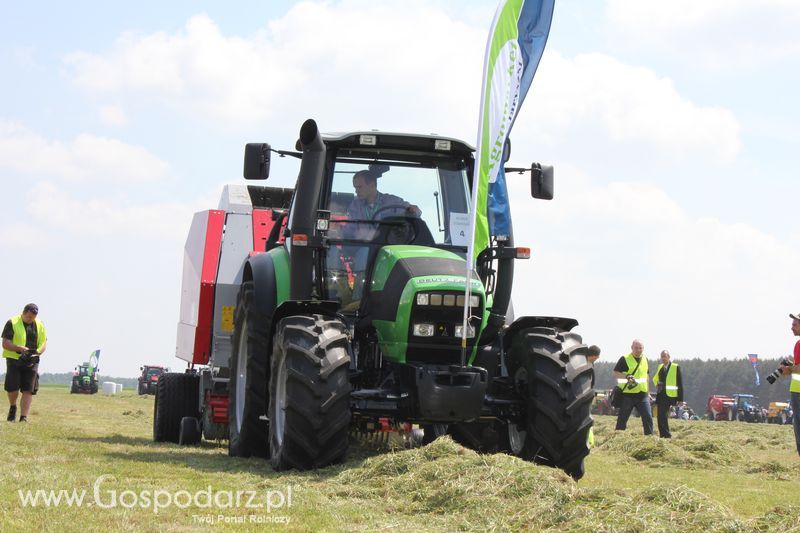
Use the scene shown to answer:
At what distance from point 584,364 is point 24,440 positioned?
579 cm

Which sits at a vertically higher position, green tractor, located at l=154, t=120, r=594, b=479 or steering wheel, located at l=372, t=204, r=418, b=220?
steering wheel, located at l=372, t=204, r=418, b=220

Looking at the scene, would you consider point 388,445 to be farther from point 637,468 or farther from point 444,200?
point 637,468

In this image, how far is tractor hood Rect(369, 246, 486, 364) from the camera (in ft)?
28.3

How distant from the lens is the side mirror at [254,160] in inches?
372

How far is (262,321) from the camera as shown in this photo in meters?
9.87

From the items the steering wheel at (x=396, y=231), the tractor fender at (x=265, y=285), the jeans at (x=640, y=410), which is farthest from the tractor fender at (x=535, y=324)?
the jeans at (x=640, y=410)

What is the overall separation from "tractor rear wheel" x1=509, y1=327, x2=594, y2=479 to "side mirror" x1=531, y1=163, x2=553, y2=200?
4.84 ft

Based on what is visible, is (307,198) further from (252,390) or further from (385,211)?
(252,390)

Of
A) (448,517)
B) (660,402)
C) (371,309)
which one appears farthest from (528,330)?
(660,402)

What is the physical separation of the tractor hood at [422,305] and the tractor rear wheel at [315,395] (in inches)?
19.0

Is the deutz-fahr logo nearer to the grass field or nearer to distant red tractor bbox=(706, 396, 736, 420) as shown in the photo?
the grass field

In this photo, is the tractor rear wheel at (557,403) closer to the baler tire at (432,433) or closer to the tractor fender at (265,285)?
the baler tire at (432,433)

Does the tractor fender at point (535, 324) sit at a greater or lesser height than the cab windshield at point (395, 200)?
lesser

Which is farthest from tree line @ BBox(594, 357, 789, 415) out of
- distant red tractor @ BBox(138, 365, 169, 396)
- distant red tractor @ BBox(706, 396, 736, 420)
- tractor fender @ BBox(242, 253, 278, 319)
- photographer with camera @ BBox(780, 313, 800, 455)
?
tractor fender @ BBox(242, 253, 278, 319)
